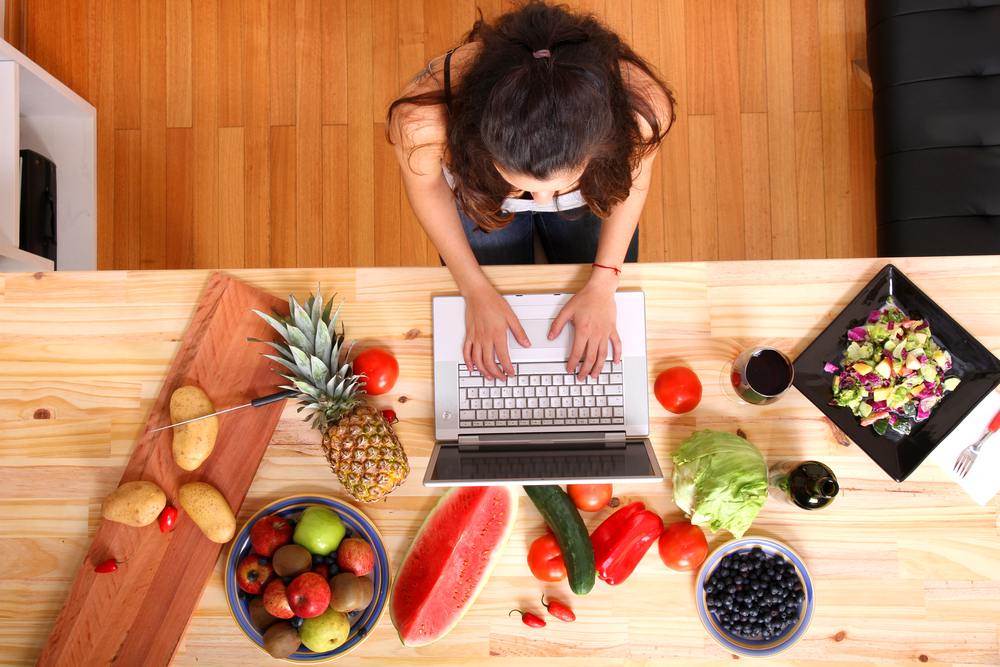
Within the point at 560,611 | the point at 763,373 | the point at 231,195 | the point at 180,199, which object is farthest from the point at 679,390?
the point at 180,199

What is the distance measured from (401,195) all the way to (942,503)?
5.59 feet

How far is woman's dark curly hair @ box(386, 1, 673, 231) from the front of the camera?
2.55 ft

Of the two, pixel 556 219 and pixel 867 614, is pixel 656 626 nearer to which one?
pixel 867 614

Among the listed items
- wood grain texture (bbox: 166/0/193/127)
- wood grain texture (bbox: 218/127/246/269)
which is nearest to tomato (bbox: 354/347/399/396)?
wood grain texture (bbox: 218/127/246/269)

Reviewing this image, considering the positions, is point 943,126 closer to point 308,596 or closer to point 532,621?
point 532,621

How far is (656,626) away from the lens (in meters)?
1.07

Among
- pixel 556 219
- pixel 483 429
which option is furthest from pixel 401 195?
Result: pixel 483 429

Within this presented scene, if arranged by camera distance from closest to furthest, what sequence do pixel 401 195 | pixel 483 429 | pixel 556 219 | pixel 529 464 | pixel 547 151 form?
pixel 547 151
pixel 529 464
pixel 483 429
pixel 556 219
pixel 401 195

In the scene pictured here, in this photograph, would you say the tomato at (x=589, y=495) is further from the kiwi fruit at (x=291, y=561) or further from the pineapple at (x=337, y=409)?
the kiwi fruit at (x=291, y=561)

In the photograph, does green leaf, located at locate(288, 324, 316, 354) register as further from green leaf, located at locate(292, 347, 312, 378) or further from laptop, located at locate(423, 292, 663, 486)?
laptop, located at locate(423, 292, 663, 486)

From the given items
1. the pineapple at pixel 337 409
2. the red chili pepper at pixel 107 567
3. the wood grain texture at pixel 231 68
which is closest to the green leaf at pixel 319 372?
the pineapple at pixel 337 409

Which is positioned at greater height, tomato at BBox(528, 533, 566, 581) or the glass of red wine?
the glass of red wine

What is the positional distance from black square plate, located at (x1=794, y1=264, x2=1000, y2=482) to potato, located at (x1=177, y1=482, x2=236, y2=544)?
111 centimetres

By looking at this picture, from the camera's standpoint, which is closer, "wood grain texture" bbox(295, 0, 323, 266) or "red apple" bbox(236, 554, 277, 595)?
"red apple" bbox(236, 554, 277, 595)
